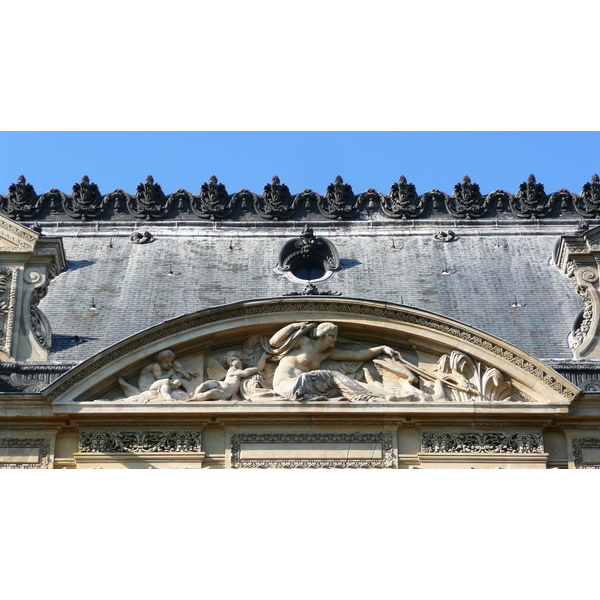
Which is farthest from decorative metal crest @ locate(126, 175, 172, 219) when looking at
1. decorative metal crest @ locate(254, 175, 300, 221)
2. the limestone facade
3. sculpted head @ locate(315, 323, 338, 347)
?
sculpted head @ locate(315, 323, 338, 347)

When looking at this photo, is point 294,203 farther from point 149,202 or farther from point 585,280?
point 585,280

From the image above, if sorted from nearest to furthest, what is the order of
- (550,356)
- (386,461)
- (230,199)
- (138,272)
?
(386,461), (550,356), (138,272), (230,199)

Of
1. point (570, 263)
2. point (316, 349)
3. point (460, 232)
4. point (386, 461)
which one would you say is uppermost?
point (460, 232)

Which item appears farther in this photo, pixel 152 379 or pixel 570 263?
pixel 570 263

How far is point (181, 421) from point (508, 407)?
4.66 m

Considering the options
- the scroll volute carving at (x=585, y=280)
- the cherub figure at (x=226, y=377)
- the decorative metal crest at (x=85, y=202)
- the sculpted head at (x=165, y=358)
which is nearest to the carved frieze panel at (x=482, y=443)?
the scroll volute carving at (x=585, y=280)

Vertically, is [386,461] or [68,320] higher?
[68,320]

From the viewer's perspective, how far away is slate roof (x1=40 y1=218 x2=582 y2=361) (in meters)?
25.5

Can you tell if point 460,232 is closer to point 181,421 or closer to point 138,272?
point 138,272

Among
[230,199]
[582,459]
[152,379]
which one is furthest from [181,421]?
[230,199]

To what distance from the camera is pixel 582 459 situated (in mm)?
22609

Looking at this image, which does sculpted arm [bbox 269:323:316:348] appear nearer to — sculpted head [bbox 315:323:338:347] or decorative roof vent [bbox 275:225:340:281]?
sculpted head [bbox 315:323:338:347]

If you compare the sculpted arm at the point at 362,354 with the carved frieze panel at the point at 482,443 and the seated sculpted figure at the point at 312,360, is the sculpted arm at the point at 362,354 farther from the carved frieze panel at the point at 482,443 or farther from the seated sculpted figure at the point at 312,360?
the carved frieze panel at the point at 482,443

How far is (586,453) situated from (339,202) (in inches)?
337
